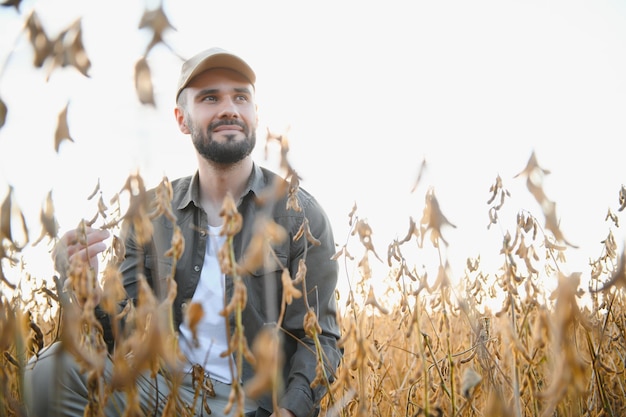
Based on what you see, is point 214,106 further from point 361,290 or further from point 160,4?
point 160,4

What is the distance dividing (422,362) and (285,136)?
0.46 metres

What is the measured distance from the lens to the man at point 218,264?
165 cm

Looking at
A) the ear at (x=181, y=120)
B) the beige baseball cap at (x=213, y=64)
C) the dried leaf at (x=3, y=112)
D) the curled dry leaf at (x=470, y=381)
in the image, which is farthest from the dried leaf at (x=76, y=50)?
the ear at (x=181, y=120)

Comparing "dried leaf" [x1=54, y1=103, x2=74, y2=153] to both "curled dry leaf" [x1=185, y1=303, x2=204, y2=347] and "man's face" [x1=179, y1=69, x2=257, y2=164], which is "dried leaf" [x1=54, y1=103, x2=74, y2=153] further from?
"man's face" [x1=179, y1=69, x2=257, y2=164]

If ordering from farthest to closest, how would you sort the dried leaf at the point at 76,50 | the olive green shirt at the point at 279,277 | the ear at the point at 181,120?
the ear at the point at 181,120 < the olive green shirt at the point at 279,277 < the dried leaf at the point at 76,50

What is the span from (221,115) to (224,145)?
0.49 feet

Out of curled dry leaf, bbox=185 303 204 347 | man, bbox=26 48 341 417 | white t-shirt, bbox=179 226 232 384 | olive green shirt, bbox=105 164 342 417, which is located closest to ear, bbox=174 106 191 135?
man, bbox=26 48 341 417

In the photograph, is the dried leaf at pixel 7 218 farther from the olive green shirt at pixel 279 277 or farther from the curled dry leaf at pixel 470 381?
the olive green shirt at pixel 279 277

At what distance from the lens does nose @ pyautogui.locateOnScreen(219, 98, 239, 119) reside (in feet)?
7.85

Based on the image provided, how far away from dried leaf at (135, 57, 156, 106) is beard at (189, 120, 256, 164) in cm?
169

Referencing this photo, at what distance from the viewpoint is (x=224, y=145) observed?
236 centimetres

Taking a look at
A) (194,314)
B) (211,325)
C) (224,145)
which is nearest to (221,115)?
(224,145)

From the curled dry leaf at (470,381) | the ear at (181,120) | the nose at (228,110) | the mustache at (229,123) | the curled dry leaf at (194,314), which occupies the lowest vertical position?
the curled dry leaf at (470,381)

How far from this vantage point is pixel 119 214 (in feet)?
3.11
